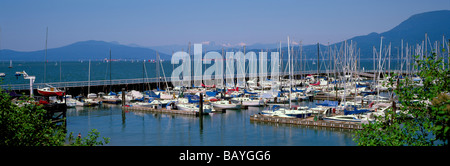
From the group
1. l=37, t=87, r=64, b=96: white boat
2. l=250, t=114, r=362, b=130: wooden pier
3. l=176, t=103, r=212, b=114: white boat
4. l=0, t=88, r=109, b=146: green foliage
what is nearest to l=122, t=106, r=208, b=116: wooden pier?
l=176, t=103, r=212, b=114: white boat

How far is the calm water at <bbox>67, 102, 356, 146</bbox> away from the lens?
110 feet

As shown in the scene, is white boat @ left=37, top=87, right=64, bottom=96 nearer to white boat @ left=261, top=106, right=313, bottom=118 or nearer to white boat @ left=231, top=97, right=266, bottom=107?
white boat @ left=231, top=97, right=266, bottom=107

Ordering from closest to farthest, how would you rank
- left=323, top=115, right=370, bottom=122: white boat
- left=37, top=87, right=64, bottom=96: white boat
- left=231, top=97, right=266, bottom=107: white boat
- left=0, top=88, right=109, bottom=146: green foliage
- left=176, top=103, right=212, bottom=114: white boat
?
left=0, top=88, right=109, bottom=146: green foliage
left=323, top=115, right=370, bottom=122: white boat
left=176, top=103, right=212, bottom=114: white boat
left=231, top=97, right=266, bottom=107: white boat
left=37, top=87, right=64, bottom=96: white boat

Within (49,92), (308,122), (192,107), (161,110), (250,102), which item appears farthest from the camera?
(49,92)

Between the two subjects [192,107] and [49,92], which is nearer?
[192,107]

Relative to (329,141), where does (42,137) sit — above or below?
above

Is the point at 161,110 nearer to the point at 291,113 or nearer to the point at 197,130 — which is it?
the point at 197,130

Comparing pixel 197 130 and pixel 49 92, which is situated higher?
pixel 49 92

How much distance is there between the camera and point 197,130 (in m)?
38.8

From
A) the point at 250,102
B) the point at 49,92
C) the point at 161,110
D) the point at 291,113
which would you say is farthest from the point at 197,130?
the point at 49,92
